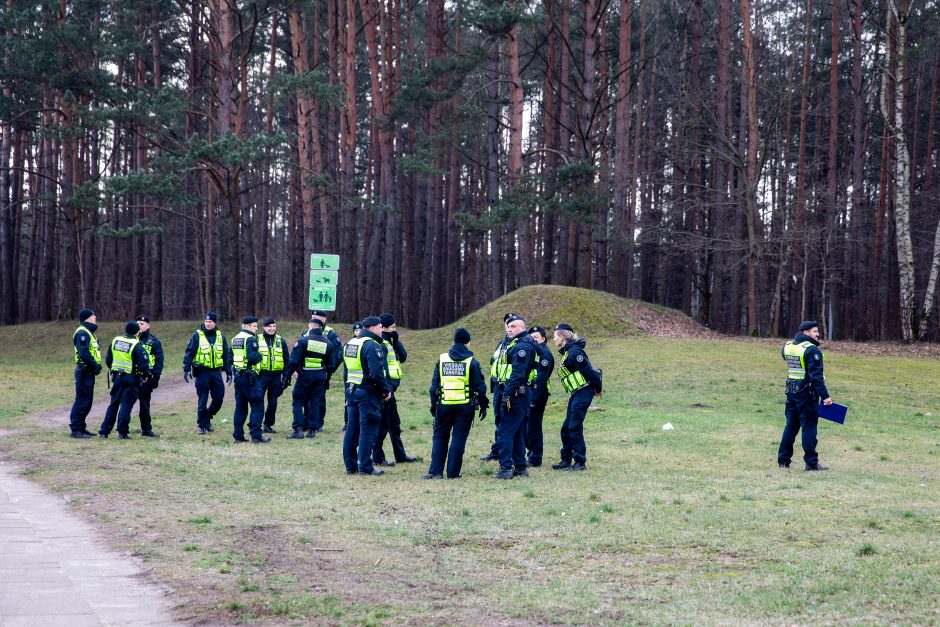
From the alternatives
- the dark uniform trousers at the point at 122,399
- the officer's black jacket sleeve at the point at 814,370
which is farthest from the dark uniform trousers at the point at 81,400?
the officer's black jacket sleeve at the point at 814,370

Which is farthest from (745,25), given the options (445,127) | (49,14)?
(49,14)

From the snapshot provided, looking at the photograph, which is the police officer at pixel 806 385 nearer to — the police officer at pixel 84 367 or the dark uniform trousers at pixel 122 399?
the dark uniform trousers at pixel 122 399

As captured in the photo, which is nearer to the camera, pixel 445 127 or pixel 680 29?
pixel 445 127

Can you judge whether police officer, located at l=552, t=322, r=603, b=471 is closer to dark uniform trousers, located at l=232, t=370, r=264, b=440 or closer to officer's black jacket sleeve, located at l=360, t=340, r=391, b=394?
officer's black jacket sleeve, located at l=360, t=340, r=391, b=394

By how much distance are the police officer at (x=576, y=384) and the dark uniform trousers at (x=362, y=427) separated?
8.16 ft

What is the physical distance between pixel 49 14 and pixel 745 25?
26.1 meters

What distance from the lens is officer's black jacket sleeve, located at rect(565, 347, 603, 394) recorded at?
40.8 feet

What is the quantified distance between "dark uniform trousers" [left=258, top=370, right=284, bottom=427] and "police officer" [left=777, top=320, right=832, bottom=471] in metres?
8.35

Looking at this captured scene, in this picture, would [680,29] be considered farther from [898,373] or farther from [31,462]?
[31,462]

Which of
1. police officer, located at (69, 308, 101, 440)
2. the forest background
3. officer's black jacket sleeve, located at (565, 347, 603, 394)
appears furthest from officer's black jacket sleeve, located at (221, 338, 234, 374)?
the forest background

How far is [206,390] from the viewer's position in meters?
16.8

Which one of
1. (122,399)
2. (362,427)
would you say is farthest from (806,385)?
(122,399)

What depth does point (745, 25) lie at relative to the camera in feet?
108

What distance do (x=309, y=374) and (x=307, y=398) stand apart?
634mm
